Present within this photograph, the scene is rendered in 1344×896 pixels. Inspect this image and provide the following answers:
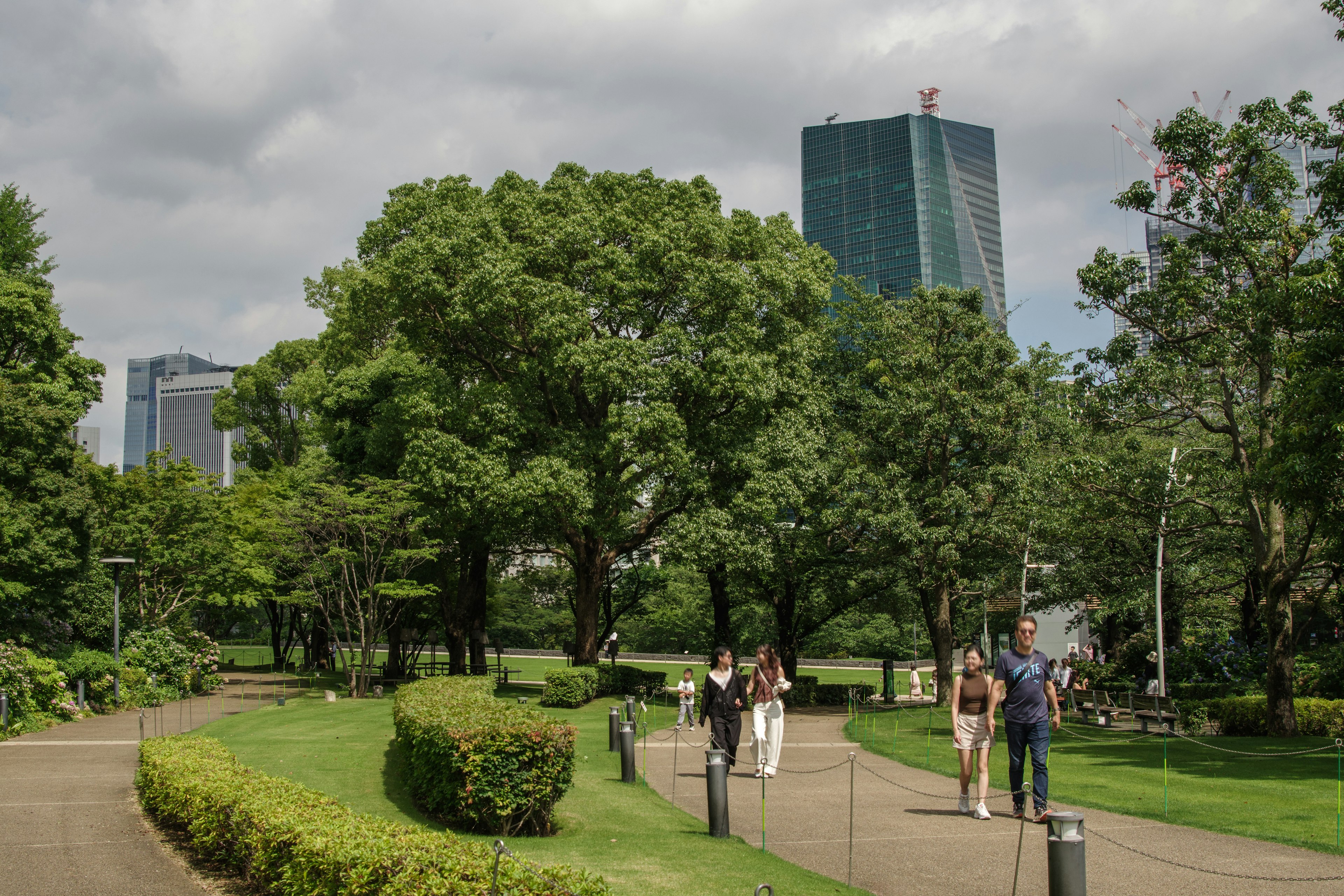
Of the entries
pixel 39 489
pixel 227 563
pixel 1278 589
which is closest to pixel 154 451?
pixel 227 563

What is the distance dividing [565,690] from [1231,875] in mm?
18029

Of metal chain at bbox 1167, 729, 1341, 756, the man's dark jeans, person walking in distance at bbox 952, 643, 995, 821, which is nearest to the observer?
the man's dark jeans

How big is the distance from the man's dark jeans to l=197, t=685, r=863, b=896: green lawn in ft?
8.29

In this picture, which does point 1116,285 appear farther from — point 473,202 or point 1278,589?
point 473,202

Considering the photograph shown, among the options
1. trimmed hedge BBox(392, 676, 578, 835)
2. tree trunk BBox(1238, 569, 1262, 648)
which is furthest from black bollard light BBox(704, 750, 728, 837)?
tree trunk BBox(1238, 569, 1262, 648)

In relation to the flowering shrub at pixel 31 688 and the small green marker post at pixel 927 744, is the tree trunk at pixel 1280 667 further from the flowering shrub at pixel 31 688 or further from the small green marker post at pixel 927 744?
the flowering shrub at pixel 31 688

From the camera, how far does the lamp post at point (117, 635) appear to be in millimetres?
23797

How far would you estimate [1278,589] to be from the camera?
58.3ft

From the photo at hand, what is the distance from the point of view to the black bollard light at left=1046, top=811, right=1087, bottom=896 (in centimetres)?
508

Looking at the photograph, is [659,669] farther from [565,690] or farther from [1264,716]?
[1264,716]

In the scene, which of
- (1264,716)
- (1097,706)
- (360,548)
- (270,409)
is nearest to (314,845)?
(1264,716)

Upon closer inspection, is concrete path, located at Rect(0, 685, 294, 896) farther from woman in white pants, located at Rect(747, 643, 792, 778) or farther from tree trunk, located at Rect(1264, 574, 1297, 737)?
tree trunk, located at Rect(1264, 574, 1297, 737)

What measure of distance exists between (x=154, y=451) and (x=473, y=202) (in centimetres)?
1308

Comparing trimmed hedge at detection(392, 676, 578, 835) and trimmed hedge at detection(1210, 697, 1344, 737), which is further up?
trimmed hedge at detection(392, 676, 578, 835)
